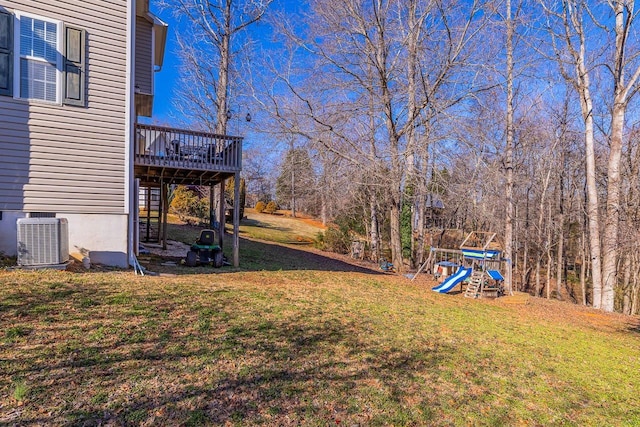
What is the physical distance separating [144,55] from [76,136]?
3.59m

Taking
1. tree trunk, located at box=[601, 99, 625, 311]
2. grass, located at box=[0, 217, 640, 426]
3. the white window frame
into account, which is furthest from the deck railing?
tree trunk, located at box=[601, 99, 625, 311]

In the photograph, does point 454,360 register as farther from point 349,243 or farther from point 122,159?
point 349,243

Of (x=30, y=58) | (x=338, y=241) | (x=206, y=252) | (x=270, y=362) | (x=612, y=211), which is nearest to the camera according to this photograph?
(x=270, y=362)

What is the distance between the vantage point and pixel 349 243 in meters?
18.3

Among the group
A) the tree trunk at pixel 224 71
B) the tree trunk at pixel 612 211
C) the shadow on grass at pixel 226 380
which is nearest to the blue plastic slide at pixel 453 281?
the tree trunk at pixel 612 211

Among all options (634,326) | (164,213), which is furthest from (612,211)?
(164,213)

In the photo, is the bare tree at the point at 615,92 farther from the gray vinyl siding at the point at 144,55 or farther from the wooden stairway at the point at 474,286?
the gray vinyl siding at the point at 144,55

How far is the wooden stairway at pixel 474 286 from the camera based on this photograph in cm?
969

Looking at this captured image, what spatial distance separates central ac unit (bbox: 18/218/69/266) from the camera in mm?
5727

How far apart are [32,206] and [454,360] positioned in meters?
7.12

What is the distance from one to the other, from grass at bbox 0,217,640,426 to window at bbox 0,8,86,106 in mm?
3132

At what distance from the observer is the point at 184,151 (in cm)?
859

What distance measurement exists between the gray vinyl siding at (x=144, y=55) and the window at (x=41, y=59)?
2.50 m

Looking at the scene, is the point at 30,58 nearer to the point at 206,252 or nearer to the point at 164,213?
the point at 206,252
